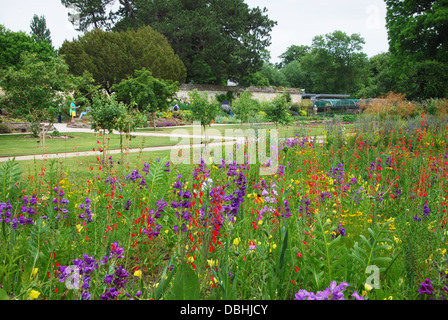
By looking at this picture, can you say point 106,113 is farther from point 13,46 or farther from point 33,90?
point 13,46

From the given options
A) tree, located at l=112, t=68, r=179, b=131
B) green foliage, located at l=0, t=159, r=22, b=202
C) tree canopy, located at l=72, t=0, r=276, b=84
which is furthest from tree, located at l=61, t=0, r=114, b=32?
green foliage, located at l=0, t=159, r=22, b=202

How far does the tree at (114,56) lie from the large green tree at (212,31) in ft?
16.2

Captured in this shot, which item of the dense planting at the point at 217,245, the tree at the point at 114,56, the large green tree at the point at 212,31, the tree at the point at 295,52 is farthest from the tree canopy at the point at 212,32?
the tree at the point at 295,52

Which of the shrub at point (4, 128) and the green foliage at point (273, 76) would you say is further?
the green foliage at point (273, 76)

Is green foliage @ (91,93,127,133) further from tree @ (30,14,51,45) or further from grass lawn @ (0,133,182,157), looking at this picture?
tree @ (30,14,51,45)

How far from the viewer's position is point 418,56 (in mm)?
26609

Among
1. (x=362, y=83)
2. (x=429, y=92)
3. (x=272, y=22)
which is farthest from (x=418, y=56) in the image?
(x=362, y=83)

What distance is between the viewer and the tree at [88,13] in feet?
134

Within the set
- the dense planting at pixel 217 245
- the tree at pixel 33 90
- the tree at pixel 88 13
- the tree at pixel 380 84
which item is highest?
the tree at pixel 88 13

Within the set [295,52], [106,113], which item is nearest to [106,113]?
[106,113]

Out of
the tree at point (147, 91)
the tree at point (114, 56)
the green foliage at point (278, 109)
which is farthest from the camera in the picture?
the tree at point (114, 56)

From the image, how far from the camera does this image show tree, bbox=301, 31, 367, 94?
2315 inches

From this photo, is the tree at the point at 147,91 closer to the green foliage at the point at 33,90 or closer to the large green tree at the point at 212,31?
the green foliage at the point at 33,90
